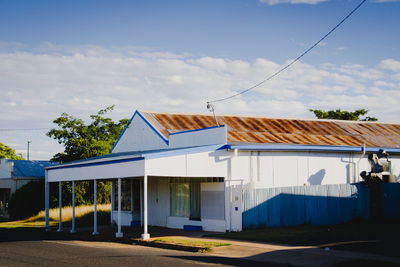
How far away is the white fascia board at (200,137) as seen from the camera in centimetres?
2191

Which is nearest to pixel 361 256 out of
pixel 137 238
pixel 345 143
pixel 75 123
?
pixel 137 238

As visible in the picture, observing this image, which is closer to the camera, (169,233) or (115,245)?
(115,245)

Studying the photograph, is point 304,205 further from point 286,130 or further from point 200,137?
point 286,130

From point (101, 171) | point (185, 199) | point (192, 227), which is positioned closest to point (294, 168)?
point (185, 199)

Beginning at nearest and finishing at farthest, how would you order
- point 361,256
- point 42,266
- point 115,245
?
point 42,266
point 361,256
point 115,245

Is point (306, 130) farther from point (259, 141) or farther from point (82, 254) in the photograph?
point (82, 254)

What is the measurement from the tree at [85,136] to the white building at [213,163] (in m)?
9.11

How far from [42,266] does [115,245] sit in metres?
6.01

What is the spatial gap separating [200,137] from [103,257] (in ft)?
33.3

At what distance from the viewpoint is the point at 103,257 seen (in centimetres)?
1419

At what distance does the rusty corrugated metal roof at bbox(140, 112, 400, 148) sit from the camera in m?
26.9

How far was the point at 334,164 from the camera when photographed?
24.8 meters

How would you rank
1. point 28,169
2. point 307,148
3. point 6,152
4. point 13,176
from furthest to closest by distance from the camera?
point 6,152
point 28,169
point 13,176
point 307,148

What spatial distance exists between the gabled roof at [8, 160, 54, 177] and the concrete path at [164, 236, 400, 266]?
3141 cm
